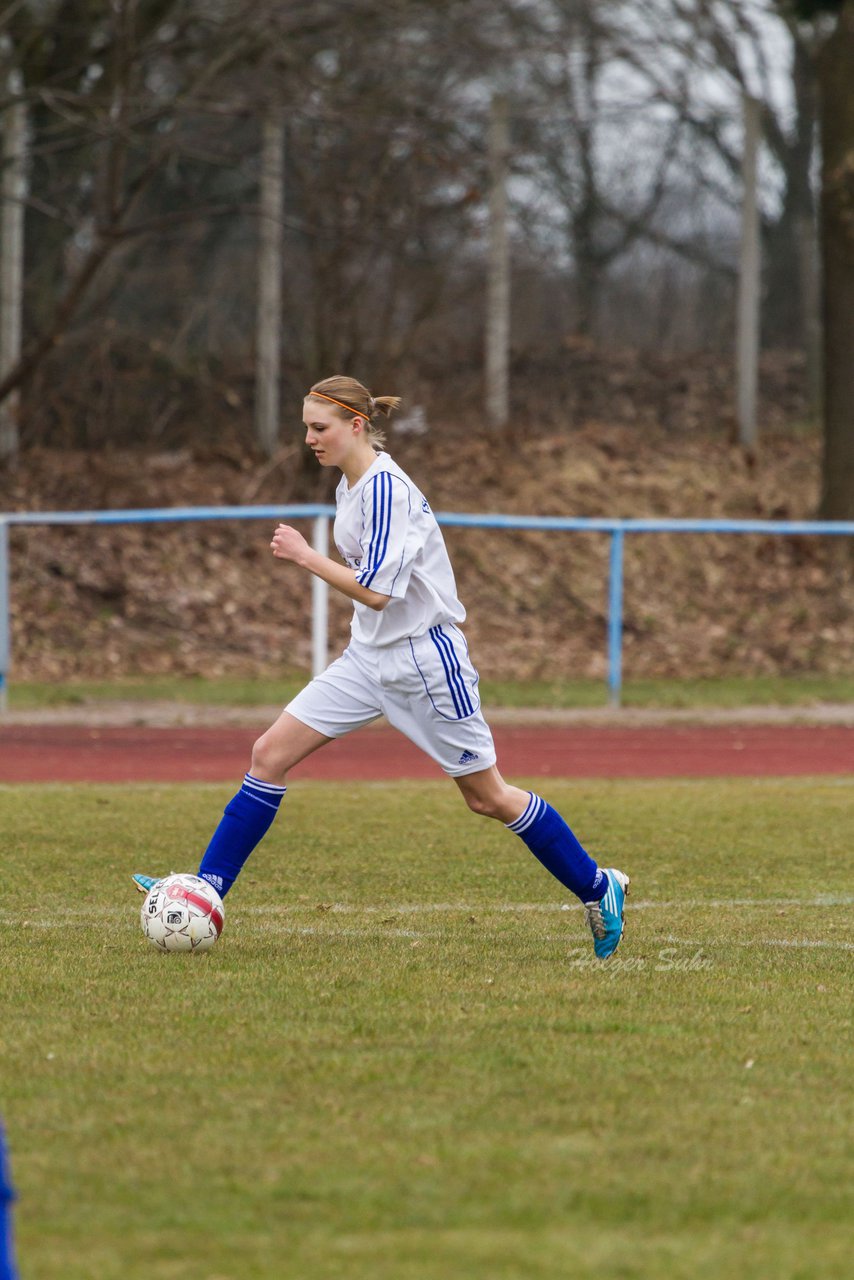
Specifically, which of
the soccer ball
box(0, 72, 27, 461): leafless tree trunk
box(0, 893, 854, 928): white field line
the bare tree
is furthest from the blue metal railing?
the soccer ball

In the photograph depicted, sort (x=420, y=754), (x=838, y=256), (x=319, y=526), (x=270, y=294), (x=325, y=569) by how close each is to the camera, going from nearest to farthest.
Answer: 1. (x=325, y=569)
2. (x=420, y=754)
3. (x=319, y=526)
4. (x=838, y=256)
5. (x=270, y=294)

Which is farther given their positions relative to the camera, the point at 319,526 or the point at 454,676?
the point at 319,526

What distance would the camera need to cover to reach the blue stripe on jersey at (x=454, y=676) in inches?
235

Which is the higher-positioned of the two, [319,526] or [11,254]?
[11,254]

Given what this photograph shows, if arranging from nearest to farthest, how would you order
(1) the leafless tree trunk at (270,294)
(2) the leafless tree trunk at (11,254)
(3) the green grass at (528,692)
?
1. (3) the green grass at (528,692)
2. (2) the leafless tree trunk at (11,254)
3. (1) the leafless tree trunk at (270,294)

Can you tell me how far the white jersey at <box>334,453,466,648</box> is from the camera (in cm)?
580

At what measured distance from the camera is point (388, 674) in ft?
19.6

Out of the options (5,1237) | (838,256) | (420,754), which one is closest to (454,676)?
(5,1237)

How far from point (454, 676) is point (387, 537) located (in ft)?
1.75

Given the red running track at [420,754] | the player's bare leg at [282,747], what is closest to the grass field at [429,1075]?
the player's bare leg at [282,747]

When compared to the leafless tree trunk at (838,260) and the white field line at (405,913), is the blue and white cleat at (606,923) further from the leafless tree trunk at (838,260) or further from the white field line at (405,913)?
the leafless tree trunk at (838,260)

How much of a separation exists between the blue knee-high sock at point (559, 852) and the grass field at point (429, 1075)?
0.77ft

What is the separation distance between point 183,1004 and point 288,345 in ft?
55.0

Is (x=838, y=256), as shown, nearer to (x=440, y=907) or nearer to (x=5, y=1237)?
Result: (x=440, y=907)
